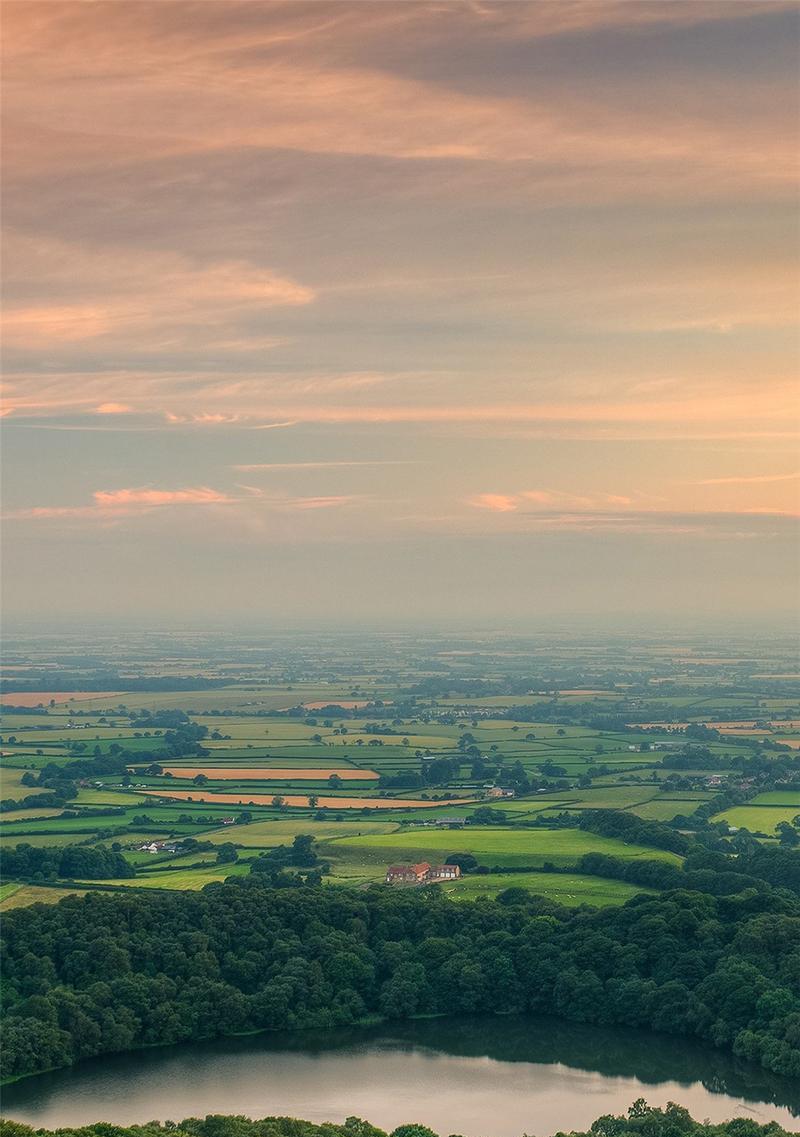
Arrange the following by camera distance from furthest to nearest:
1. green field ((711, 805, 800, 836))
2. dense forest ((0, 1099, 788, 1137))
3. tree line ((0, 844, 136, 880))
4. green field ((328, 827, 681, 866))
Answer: green field ((711, 805, 800, 836))
green field ((328, 827, 681, 866))
tree line ((0, 844, 136, 880))
dense forest ((0, 1099, 788, 1137))

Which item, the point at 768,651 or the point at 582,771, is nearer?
the point at 582,771

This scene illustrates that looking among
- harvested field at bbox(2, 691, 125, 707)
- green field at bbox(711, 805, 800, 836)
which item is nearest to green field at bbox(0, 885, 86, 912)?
green field at bbox(711, 805, 800, 836)

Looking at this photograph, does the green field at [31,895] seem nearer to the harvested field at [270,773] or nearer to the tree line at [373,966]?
the tree line at [373,966]

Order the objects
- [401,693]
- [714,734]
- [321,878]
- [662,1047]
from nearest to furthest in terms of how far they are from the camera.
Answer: [662,1047] < [321,878] < [714,734] < [401,693]

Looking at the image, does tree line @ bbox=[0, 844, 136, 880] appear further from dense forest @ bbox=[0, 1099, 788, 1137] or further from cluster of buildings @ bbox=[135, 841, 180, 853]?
dense forest @ bbox=[0, 1099, 788, 1137]

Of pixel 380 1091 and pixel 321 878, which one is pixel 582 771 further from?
pixel 380 1091

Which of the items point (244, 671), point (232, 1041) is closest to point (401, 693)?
point (244, 671)
